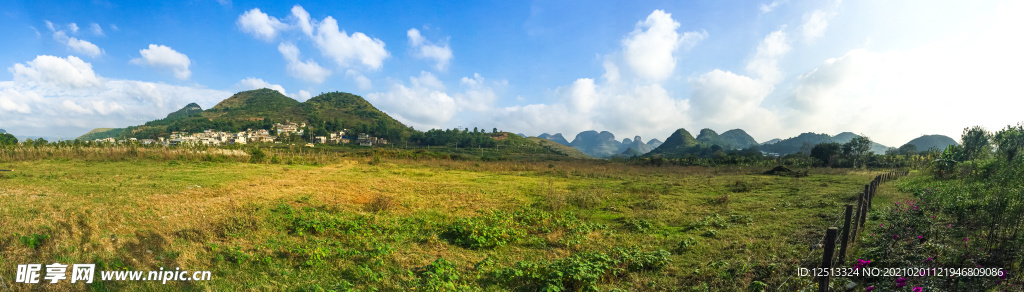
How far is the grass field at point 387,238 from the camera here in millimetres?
5184

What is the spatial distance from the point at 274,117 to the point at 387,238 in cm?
13400

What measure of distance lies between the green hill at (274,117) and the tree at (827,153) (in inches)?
4168

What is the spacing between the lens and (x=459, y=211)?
11.0 m

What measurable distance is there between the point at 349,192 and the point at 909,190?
83.8 feet

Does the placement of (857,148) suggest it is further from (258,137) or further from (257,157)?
(258,137)

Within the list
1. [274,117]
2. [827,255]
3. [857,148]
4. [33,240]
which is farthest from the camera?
[274,117]

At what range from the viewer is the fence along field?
5.26m

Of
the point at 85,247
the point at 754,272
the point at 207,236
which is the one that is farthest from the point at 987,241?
the point at 85,247

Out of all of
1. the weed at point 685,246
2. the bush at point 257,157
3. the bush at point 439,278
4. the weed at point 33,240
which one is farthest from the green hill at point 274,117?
the weed at point 685,246

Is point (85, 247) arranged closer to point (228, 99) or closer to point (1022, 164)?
point (1022, 164)

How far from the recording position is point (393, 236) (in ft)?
24.2

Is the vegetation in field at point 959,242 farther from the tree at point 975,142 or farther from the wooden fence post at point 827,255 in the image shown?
the tree at point 975,142

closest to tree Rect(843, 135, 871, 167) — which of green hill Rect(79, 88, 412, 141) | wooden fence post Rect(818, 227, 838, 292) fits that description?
wooden fence post Rect(818, 227, 838, 292)

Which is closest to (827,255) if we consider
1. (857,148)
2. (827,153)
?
(827,153)
